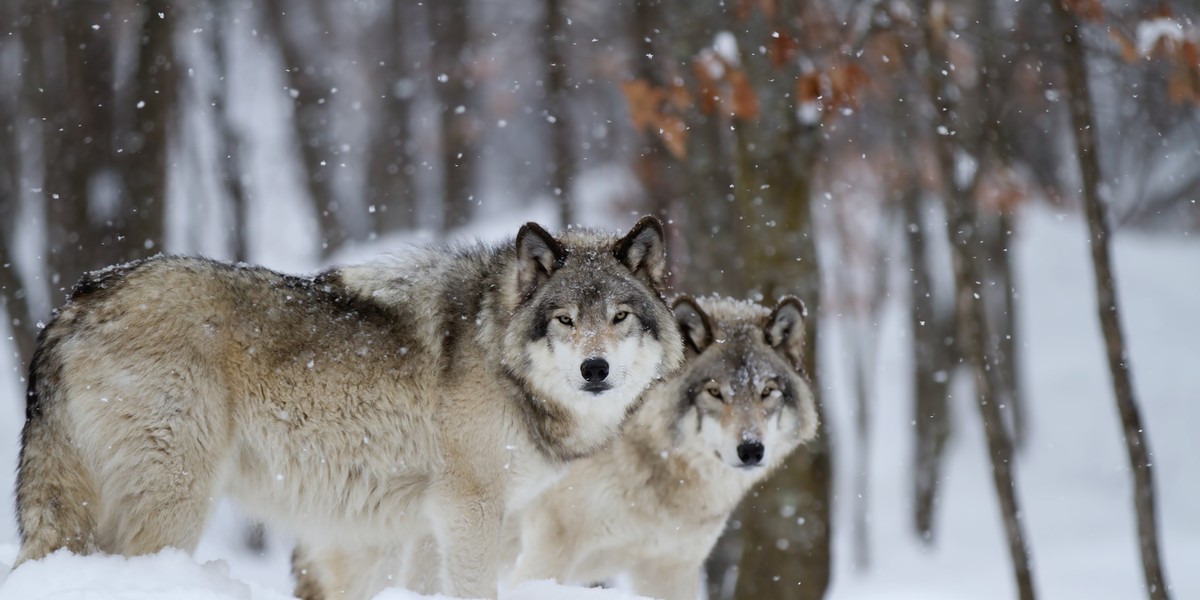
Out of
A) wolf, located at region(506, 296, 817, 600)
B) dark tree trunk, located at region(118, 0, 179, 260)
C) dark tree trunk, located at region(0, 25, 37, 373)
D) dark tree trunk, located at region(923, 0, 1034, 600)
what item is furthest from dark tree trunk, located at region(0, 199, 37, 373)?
dark tree trunk, located at region(923, 0, 1034, 600)

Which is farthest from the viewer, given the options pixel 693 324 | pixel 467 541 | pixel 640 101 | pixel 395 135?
pixel 395 135

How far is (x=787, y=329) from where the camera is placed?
6613mm

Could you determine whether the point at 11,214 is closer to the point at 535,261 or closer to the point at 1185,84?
the point at 535,261

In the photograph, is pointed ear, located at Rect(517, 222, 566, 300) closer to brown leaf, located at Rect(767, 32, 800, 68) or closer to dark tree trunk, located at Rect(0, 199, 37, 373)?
brown leaf, located at Rect(767, 32, 800, 68)

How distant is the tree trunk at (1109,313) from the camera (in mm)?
7164

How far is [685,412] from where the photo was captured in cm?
645

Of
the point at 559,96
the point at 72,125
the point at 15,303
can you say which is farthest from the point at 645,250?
the point at 72,125

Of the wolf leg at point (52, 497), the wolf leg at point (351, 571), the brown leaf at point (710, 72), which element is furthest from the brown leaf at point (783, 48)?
the wolf leg at point (52, 497)

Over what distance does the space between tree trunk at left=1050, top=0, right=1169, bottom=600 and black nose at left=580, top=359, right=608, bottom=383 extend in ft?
13.0

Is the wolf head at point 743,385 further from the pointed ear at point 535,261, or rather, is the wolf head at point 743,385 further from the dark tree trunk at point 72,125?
the dark tree trunk at point 72,125

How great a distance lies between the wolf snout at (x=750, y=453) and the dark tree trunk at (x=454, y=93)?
11.7 metres

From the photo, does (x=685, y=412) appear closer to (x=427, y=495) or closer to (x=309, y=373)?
(x=427, y=495)

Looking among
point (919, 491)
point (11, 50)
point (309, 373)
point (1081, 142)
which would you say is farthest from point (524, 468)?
point (919, 491)

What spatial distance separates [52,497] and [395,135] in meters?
16.5
